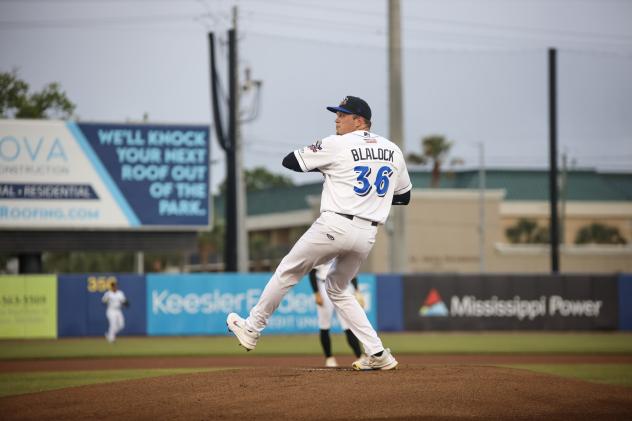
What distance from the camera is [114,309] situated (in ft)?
73.0

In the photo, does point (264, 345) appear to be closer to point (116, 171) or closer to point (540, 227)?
point (116, 171)

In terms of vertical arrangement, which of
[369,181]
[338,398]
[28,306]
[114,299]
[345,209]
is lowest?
[28,306]

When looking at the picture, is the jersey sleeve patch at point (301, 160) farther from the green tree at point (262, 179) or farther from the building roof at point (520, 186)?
the green tree at point (262, 179)

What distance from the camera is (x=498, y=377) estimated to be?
7453 mm

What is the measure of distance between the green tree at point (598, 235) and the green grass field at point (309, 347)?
32223mm

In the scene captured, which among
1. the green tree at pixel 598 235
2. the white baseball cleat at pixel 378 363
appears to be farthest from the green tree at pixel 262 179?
the white baseball cleat at pixel 378 363

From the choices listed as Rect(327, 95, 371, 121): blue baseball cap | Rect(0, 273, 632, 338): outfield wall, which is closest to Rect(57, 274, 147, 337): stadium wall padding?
Rect(0, 273, 632, 338): outfield wall

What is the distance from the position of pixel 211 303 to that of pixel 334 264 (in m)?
17.5

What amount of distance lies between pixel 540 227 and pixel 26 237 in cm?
3901

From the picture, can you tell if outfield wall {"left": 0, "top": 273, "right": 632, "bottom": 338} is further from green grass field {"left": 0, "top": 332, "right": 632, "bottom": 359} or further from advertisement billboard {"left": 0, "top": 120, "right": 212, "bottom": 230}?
advertisement billboard {"left": 0, "top": 120, "right": 212, "bottom": 230}

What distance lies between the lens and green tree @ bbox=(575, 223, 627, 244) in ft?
188

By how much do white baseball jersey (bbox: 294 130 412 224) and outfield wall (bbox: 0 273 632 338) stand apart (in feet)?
56.9

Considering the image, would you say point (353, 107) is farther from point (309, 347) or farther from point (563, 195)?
point (563, 195)

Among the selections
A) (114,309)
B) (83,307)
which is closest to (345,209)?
(114,309)
